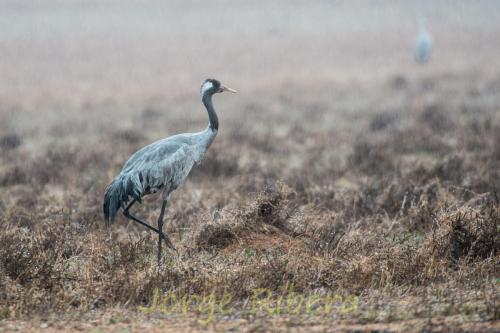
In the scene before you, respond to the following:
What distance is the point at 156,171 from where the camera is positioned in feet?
22.7

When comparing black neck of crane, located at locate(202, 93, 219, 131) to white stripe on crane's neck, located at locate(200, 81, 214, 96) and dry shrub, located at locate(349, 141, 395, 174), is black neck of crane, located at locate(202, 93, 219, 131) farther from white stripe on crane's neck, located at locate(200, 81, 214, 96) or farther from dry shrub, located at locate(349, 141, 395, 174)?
dry shrub, located at locate(349, 141, 395, 174)

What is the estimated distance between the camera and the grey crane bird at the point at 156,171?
267 inches

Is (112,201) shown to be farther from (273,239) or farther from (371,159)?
(371,159)

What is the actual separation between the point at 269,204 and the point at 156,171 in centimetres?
99

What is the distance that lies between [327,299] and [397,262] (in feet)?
2.51

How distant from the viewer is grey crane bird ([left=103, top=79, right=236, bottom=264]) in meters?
6.79

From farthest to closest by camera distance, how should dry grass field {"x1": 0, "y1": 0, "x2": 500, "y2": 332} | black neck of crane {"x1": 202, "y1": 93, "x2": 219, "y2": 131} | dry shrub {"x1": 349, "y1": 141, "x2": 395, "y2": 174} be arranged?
dry shrub {"x1": 349, "y1": 141, "x2": 395, "y2": 174} < black neck of crane {"x1": 202, "y1": 93, "x2": 219, "y2": 131} < dry grass field {"x1": 0, "y1": 0, "x2": 500, "y2": 332}

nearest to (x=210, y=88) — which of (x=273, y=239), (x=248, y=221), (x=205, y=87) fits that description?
(x=205, y=87)

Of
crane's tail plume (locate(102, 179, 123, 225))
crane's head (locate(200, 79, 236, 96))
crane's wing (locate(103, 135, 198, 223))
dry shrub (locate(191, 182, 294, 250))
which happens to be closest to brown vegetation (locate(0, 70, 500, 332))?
dry shrub (locate(191, 182, 294, 250))

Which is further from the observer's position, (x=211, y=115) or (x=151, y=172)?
(x=211, y=115)

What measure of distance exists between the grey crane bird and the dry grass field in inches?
9.8

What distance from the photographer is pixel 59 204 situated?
335 inches

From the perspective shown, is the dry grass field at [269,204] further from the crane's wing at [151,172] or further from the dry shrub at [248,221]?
the crane's wing at [151,172]

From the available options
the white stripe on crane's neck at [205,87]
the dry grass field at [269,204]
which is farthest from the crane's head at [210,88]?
the dry grass field at [269,204]
